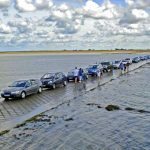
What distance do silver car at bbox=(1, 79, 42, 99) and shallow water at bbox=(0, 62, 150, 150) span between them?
4.74 metres

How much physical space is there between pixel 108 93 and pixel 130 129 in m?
15.2

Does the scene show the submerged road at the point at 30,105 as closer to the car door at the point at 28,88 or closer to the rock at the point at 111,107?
the car door at the point at 28,88

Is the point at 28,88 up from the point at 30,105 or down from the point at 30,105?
up

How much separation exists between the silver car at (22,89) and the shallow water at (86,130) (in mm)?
4738

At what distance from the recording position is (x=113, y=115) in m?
23.6

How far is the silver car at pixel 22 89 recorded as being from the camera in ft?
97.0

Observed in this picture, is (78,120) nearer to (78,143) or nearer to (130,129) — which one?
(130,129)

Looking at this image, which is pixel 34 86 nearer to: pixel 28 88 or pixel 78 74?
pixel 28 88

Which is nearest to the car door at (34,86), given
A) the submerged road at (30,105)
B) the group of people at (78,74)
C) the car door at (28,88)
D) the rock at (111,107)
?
the car door at (28,88)

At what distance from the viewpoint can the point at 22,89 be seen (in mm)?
30406

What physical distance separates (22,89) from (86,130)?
40.6ft

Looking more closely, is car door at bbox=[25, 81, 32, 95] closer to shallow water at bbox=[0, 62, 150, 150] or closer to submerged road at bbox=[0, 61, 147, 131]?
submerged road at bbox=[0, 61, 147, 131]

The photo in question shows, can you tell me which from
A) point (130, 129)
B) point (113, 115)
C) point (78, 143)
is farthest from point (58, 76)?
point (78, 143)

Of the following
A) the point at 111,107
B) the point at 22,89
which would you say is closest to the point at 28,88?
the point at 22,89
